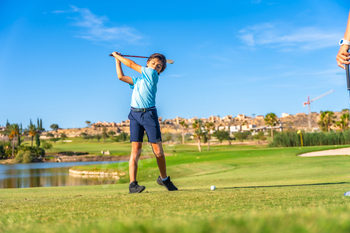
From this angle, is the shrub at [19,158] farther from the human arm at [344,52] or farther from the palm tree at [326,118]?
the human arm at [344,52]

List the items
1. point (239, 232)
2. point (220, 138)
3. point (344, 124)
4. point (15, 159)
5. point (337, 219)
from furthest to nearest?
point (220, 138), point (15, 159), point (344, 124), point (337, 219), point (239, 232)

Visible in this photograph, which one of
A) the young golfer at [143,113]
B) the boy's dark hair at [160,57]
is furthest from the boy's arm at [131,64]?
the boy's dark hair at [160,57]

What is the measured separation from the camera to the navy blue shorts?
540 cm

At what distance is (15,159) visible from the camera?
288 feet

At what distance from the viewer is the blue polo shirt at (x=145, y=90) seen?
5559mm

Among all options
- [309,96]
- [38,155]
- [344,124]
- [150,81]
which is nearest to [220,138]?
[344,124]

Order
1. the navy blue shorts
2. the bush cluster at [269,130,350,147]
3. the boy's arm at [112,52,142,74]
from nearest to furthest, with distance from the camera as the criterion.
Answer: the navy blue shorts → the boy's arm at [112,52,142,74] → the bush cluster at [269,130,350,147]

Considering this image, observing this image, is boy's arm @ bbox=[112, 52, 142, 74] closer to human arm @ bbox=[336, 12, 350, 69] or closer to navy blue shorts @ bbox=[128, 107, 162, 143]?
navy blue shorts @ bbox=[128, 107, 162, 143]

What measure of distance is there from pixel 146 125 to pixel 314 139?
4908 centimetres

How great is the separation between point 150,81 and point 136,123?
0.76m

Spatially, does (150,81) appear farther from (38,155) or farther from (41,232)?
(38,155)

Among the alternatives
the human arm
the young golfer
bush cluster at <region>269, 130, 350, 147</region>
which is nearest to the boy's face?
the young golfer

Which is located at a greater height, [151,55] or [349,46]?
[151,55]

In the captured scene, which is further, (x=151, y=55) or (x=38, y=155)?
(x=38, y=155)
